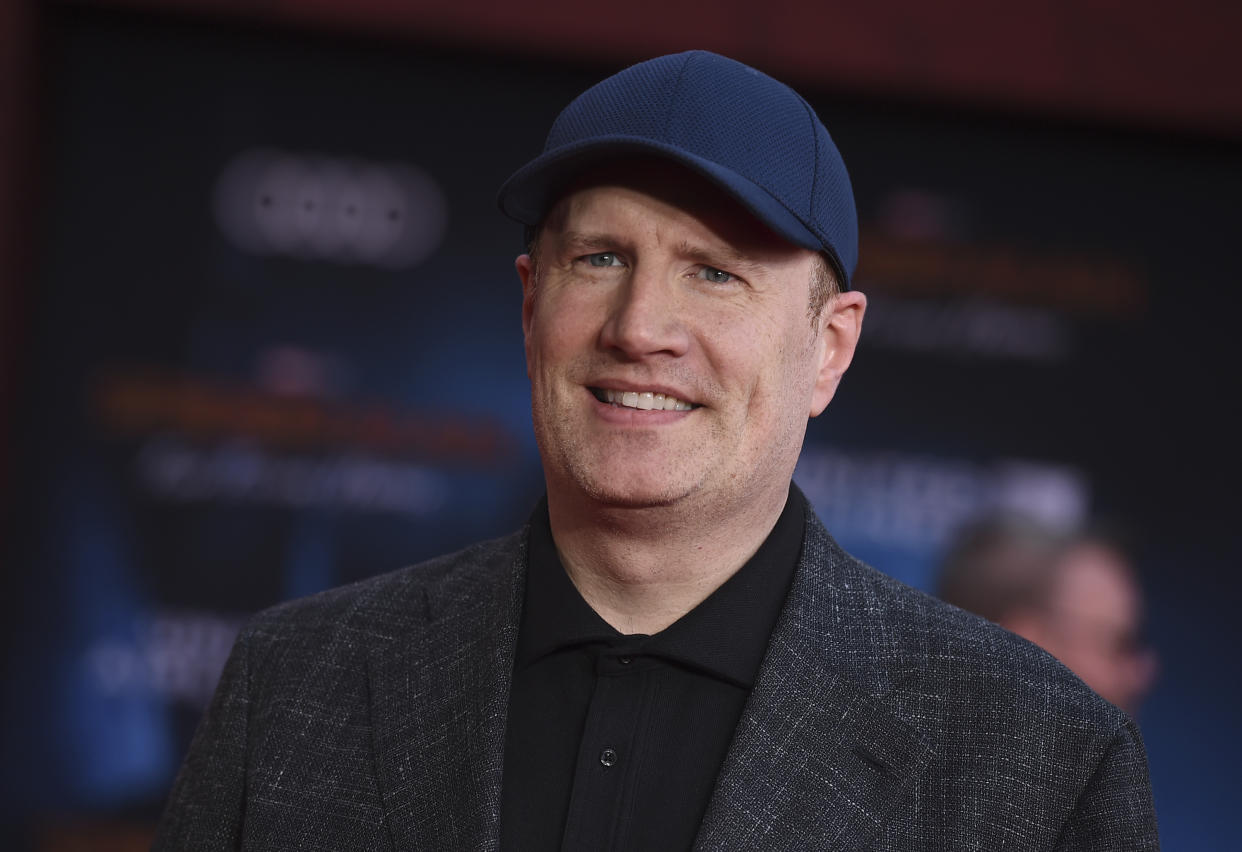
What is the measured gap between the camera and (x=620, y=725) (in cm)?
135

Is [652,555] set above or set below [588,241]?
below

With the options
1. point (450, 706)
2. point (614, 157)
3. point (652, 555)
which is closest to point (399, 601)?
point (450, 706)

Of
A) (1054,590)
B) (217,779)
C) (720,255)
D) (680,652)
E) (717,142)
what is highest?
(717,142)

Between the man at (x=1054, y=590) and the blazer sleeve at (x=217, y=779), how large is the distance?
196 centimetres

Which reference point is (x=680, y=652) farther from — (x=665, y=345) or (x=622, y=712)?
(x=665, y=345)

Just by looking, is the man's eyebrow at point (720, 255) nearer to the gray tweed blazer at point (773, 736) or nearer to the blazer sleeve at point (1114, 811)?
the gray tweed blazer at point (773, 736)

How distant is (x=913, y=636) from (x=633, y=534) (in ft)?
1.10

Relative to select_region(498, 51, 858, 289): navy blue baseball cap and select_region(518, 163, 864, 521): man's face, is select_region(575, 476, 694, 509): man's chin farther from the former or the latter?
select_region(498, 51, 858, 289): navy blue baseball cap

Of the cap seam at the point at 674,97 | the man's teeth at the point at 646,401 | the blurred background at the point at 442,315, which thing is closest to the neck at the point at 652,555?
the man's teeth at the point at 646,401

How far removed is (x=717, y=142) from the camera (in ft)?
4.53

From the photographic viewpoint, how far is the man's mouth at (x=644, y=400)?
1.40 meters

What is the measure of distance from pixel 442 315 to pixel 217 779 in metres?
1.63

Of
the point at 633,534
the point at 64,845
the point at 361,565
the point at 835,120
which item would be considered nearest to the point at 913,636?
the point at 633,534

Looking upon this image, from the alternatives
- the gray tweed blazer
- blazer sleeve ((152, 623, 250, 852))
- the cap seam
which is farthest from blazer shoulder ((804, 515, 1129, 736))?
blazer sleeve ((152, 623, 250, 852))
